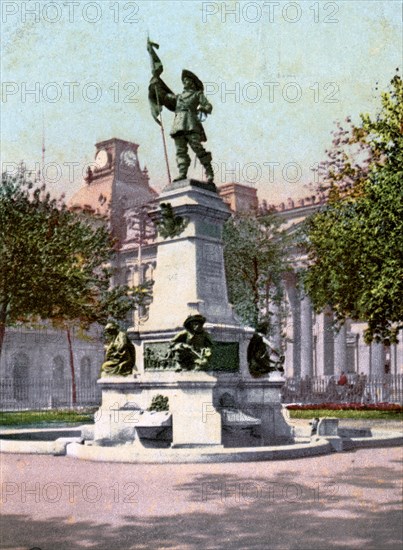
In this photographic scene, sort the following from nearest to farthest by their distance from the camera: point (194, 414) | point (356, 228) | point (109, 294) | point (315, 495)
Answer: point (315, 495) → point (194, 414) → point (356, 228) → point (109, 294)

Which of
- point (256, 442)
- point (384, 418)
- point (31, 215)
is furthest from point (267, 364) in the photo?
point (31, 215)

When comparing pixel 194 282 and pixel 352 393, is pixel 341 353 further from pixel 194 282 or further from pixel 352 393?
pixel 194 282

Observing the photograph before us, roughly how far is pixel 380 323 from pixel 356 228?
582 centimetres

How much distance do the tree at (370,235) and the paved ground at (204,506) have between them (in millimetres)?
14304

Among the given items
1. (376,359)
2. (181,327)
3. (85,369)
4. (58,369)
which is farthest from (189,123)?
(85,369)

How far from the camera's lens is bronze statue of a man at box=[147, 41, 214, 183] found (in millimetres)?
20156

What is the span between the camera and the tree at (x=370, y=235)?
92.9 feet

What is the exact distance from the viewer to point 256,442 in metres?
18.4

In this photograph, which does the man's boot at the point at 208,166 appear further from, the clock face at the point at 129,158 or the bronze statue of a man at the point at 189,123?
the clock face at the point at 129,158

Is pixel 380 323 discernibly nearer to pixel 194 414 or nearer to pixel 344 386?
pixel 344 386

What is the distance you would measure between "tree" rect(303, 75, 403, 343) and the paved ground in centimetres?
1430

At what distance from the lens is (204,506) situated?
1036 cm

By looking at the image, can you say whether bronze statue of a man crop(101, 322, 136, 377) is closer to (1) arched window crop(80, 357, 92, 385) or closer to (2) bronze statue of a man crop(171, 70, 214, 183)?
(2) bronze statue of a man crop(171, 70, 214, 183)

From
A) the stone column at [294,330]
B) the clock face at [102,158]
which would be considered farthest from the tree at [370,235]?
the clock face at [102,158]
